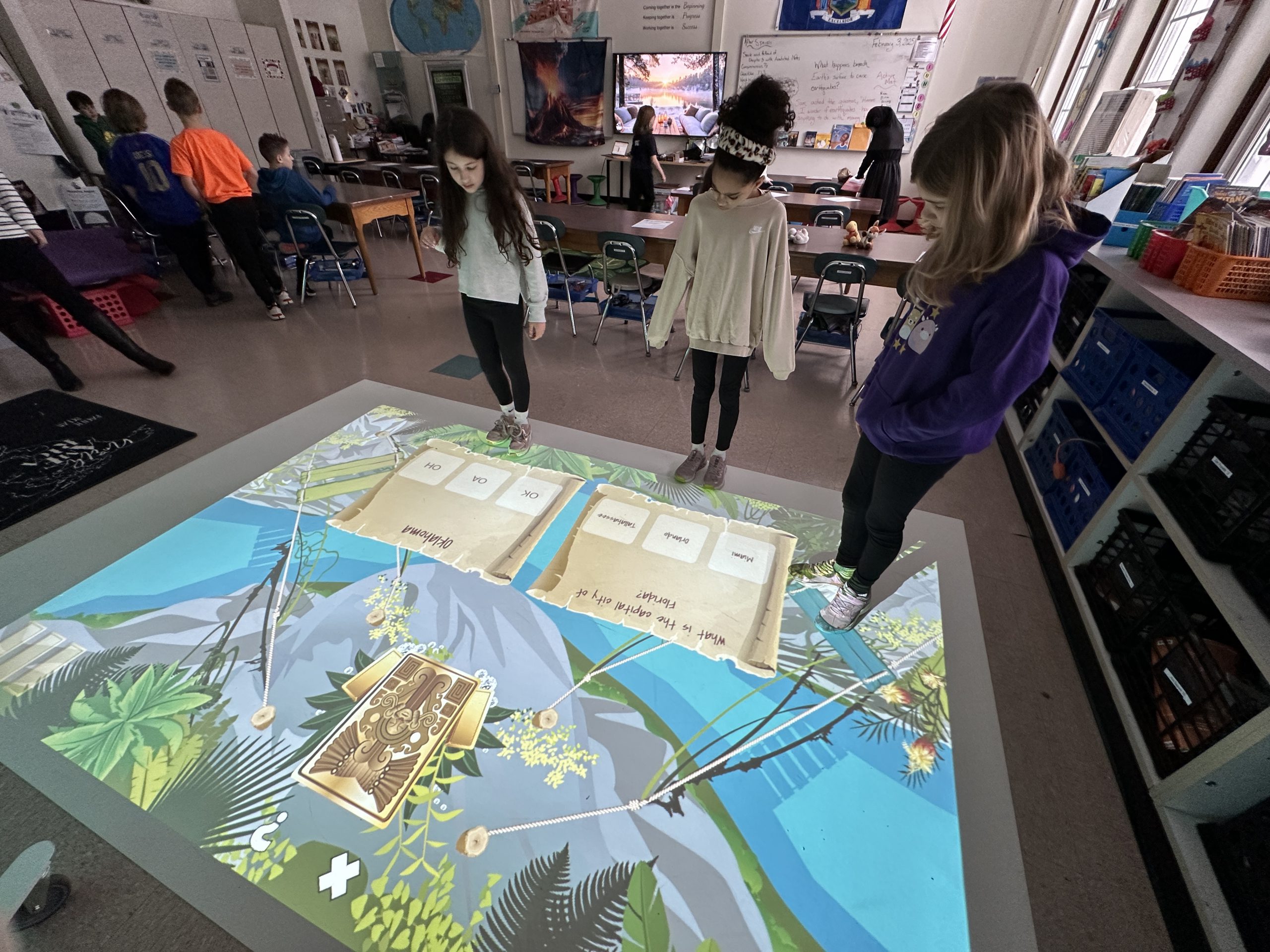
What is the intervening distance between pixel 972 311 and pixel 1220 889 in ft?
4.20

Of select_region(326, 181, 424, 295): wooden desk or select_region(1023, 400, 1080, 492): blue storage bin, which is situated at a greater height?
select_region(326, 181, 424, 295): wooden desk

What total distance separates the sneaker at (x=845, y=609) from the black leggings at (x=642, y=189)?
516 cm

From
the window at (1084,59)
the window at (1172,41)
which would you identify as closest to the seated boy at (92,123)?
the window at (1172,41)

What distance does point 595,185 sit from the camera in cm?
695

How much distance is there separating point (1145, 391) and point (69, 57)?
8252 mm

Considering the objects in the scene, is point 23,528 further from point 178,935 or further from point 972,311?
point 972,311

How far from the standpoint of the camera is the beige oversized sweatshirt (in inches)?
62.9

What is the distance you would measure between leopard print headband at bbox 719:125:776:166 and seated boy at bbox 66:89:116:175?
572 centimetres

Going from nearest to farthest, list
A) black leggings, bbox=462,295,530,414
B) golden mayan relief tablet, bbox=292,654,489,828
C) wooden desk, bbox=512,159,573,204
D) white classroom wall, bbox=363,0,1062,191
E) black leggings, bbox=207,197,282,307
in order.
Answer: golden mayan relief tablet, bbox=292,654,489,828
black leggings, bbox=462,295,530,414
black leggings, bbox=207,197,282,307
white classroom wall, bbox=363,0,1062,191
wooden desk, bbox=512,159,573,204

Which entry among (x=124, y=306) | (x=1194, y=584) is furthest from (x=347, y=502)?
(x=124, y=306)

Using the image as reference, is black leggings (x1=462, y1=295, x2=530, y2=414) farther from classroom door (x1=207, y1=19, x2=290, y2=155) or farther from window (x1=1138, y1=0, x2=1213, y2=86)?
classroom door (x1=207, y1=19, x2=290, y2=155)

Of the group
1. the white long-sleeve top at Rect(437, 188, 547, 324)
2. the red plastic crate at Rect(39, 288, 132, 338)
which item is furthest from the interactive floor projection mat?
the red plastic crate at Rect(39, 288, 132, 338)

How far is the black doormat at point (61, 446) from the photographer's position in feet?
6.81

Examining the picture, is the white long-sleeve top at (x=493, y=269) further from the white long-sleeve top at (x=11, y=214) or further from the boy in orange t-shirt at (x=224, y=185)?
the boy in orange t-shirt at (x=224, y=185)
